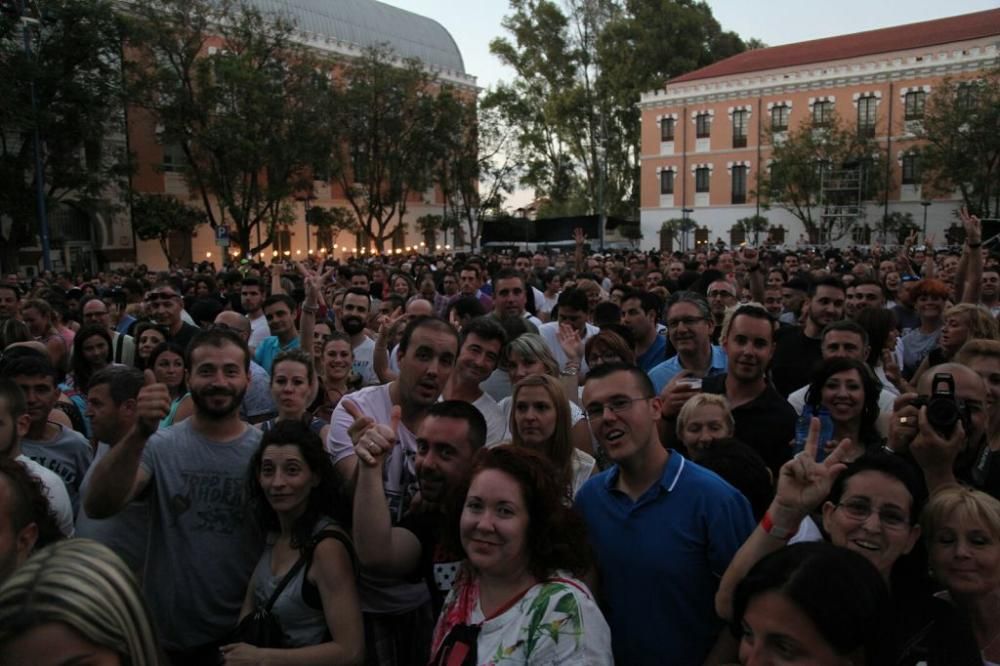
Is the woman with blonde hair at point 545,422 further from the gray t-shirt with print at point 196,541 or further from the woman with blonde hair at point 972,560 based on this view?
the woman with blonde hair at point 972,560

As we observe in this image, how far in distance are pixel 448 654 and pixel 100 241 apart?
1474 inches

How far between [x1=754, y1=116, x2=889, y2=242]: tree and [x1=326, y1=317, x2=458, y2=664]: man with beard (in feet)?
130

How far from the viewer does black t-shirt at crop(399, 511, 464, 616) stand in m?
2.91

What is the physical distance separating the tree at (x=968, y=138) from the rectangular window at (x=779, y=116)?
9.24 meters

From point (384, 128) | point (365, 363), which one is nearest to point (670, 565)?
point (365, 363)

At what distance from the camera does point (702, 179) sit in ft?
164

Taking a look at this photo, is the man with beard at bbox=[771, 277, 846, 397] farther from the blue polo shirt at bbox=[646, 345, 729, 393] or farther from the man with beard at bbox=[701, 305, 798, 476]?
the man with beard at bbox=[701, 305, 798, 476]

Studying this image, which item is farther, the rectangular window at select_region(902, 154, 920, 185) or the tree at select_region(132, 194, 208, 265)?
the rectangular window at select_region(902, 154, 920, 185)

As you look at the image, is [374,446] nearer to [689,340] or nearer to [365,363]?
[689,340]

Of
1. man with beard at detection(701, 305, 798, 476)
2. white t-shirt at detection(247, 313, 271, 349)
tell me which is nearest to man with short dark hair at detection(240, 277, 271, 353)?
white t-shirt at detection(247, 313, 271, 349)

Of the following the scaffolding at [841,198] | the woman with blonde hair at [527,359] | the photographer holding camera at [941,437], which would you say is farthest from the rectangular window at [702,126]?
the photographer holding camera at [941,437]

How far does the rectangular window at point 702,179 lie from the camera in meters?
49.8

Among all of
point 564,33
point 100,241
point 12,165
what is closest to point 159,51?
point 12,165

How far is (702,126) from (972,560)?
5017 cm
